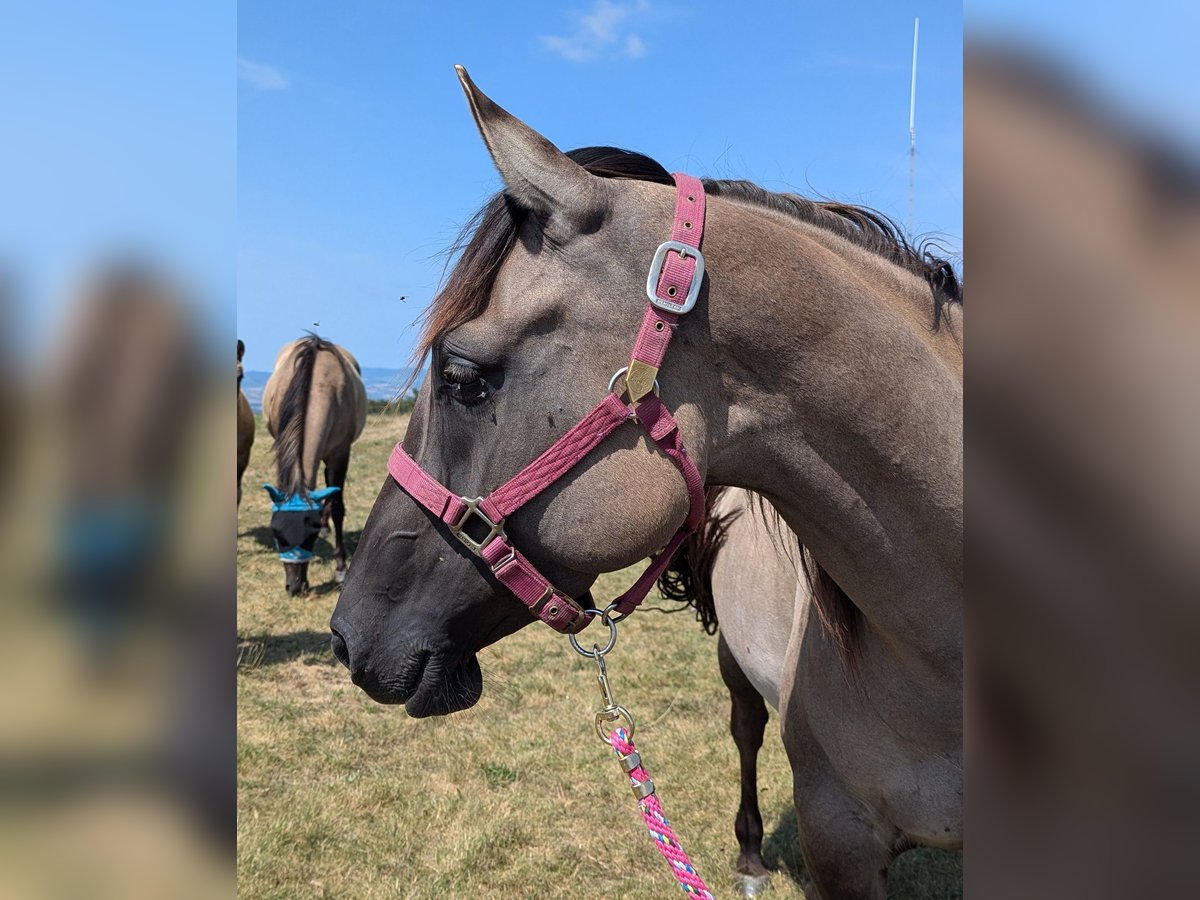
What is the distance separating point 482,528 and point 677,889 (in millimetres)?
2946

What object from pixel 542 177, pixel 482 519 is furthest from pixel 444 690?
pixel 542 177

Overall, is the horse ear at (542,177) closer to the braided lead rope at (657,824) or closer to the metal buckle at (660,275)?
the metal buckle at (660,275)

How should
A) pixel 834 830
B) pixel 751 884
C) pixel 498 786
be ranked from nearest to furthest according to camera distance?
pixel 834 830
pixel 751 884
pixel 498 786

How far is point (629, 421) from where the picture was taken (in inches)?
60.7

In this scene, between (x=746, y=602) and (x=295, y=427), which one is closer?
(x=746, y=602)

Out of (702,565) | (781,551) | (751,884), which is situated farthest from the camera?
(751,884)

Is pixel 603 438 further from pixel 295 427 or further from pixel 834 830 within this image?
pixel 295 427

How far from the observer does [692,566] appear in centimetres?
365

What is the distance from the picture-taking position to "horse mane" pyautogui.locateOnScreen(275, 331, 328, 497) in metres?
8.65

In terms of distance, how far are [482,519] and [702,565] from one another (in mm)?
2185

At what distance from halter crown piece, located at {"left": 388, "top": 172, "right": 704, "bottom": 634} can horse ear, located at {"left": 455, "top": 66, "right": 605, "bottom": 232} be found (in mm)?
162

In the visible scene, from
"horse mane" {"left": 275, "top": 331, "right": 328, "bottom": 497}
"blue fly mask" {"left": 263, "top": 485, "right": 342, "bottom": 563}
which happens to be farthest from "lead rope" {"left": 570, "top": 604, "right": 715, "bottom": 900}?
"horse mane" {"left": 275, "top": 331, "right": 328, "bottom": 497}
